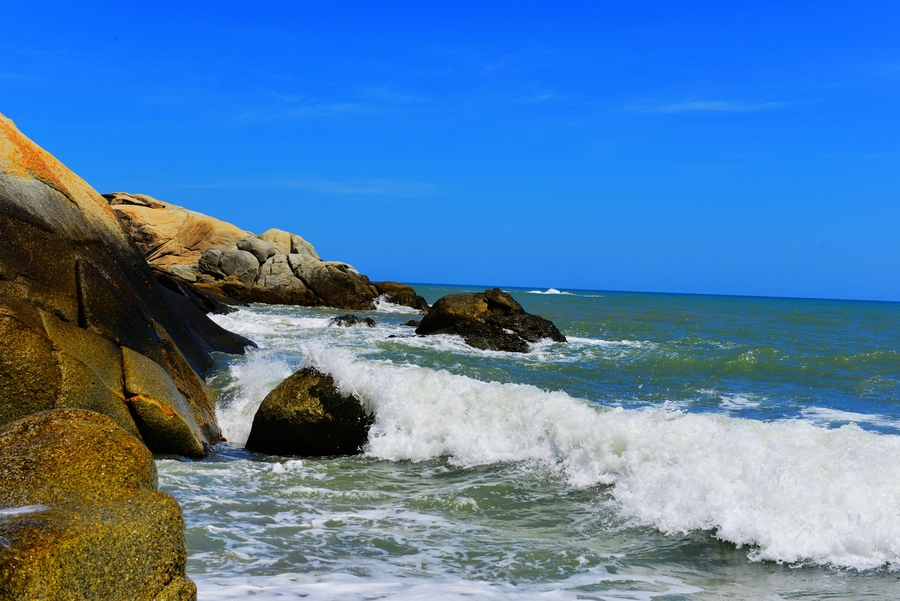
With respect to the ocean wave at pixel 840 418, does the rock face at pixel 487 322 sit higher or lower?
higher

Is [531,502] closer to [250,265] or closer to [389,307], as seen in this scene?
[389,307]

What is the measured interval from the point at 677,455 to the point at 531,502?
152 centimetres

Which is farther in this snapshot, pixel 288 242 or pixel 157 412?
pixel 288 242

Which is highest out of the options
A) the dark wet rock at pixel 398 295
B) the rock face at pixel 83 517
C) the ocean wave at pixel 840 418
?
the dark wet rock at pixel 398 295

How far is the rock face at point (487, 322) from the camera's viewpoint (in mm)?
20250

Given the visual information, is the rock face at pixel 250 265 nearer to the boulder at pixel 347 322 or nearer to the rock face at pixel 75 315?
the boulder at pixel 347 322

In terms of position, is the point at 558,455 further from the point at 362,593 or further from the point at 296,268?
the point at 296,268

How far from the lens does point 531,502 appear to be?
6758 mm

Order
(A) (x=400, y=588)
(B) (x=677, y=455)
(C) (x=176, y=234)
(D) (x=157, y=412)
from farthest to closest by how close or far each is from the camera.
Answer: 1. (C) (x=176, y=234)
2. (D) (x=157, y=412)
3. (B) (x=677, y=455)
4. (A) (x=400, y=588)

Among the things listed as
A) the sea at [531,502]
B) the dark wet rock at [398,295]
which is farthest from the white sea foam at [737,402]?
the dark wet rock at [398,295]

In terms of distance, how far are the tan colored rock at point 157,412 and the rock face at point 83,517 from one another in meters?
3.18

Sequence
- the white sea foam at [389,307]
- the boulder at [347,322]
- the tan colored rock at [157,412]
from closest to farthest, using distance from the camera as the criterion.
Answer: the tan colored rock at [157,412] < the boulder at [347,322] < the white sea foam at [389,307]

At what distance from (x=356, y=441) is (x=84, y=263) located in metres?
3.52

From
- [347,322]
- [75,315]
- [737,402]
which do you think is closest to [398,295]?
[347,322]
